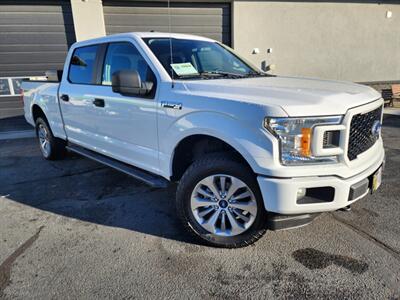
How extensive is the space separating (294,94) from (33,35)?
27.4ft

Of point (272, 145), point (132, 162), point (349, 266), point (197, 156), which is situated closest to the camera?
point (272, 145)

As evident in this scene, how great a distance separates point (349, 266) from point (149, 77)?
249 centimetres

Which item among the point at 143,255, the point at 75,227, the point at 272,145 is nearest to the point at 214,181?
the point at 272,145

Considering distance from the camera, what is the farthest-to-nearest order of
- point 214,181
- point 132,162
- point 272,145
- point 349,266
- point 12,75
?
point 12,75 < point 132,162 < point 214,181 < point 349,266 < point 272,145

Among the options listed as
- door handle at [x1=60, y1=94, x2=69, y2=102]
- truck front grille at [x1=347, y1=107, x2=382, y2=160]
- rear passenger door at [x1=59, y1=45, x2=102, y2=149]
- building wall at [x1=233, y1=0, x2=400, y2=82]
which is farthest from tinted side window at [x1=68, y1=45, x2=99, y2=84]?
building wall at [x1=233, y1=0, x2=400, y2=82]

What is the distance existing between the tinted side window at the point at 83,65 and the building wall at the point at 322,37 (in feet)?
19.4

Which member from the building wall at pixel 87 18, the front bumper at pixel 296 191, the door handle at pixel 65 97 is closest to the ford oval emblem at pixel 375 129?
the front bumper at pixel 296 191

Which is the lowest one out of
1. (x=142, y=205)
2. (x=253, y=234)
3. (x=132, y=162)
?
(x=142, y=205)

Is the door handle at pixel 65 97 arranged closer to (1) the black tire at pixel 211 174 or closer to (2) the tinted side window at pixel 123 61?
(2) the tinted side window at pixel 123 61

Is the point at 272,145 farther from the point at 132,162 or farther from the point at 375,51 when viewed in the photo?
the point at 375,51

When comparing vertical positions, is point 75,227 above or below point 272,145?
below

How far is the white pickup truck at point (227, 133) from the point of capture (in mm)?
2381

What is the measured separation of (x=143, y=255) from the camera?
9.48 feet

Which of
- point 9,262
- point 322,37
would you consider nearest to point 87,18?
point 322,37
